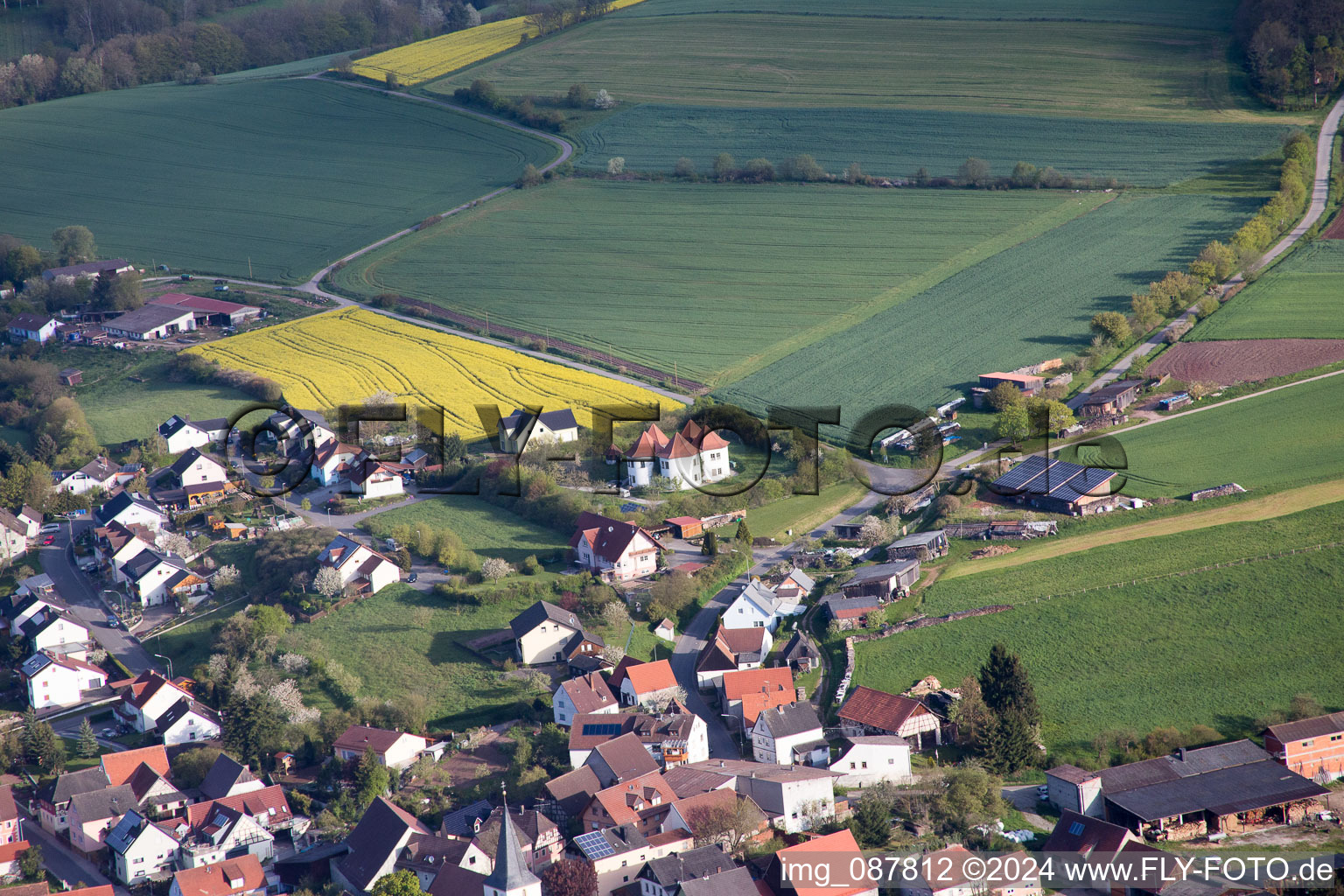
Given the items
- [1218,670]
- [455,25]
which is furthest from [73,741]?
[455,25]

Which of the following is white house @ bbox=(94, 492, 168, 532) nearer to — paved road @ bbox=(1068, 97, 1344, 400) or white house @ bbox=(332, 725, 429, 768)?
white house @ bbox=(332, 725, 429, 768)

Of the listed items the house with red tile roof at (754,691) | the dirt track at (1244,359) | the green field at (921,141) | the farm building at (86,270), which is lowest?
the house with red tile roof at (754,691)

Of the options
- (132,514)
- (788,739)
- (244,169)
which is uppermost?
(244,169)

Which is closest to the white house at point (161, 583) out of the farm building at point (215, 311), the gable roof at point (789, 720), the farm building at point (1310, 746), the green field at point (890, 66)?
the gable roof at point (789, 720)

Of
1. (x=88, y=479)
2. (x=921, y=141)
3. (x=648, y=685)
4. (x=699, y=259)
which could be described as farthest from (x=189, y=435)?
(x=921, y=141)

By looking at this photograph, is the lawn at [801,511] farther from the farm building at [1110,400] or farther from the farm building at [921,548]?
the farm building at [1110,400]

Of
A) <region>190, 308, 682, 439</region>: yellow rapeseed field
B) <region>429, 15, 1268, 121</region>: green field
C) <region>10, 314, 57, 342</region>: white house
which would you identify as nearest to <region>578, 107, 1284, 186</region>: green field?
<region>429, 15, 1268, 121</region>: green field

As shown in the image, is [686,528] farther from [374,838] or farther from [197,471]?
[197,471]
